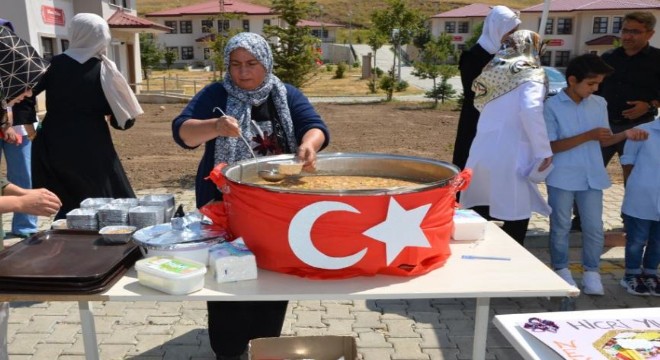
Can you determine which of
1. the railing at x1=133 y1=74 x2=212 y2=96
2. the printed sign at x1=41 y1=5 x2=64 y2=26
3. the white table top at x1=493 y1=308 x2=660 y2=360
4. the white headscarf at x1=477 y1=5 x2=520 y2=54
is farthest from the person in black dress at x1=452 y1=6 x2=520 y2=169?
the railing at x1=133 y1=74 x2=212 y2=96

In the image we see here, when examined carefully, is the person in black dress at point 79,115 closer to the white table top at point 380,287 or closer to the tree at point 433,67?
the white table top at point 380,287

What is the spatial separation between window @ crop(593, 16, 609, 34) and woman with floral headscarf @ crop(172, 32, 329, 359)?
44.5 meters

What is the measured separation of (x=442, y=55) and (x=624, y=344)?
77.9 ft

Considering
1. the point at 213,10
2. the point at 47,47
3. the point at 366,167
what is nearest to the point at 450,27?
the point at 213,10

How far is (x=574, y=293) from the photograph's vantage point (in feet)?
5.81

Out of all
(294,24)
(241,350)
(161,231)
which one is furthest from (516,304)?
(294,24)

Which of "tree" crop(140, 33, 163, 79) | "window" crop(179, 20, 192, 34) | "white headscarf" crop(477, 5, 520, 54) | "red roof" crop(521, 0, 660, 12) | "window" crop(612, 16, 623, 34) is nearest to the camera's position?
"white headscarf" crop(477, 5, 520, 54)

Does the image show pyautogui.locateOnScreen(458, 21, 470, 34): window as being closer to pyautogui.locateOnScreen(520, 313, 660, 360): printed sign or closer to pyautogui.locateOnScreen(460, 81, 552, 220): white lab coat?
pyautogui.locateOnScreen(460, 81, 552, 220): white lab coat

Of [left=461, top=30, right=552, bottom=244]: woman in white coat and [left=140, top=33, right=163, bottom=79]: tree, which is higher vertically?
[left=140, top=33, right=163, bottom=79]: tree

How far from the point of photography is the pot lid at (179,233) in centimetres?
190

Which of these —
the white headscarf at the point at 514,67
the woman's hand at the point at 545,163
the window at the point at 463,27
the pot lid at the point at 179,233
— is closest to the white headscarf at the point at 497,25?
the white headscarf at the point at 514,67

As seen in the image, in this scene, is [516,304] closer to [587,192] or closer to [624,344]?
[587,192]

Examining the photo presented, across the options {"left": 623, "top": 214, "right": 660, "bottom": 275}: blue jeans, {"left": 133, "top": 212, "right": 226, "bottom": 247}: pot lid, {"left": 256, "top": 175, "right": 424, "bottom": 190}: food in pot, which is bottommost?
{"left": 623, "top": 214, "right": 660, "bottom": 275}: blue jeans

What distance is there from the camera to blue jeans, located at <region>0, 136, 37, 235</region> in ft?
14.9
